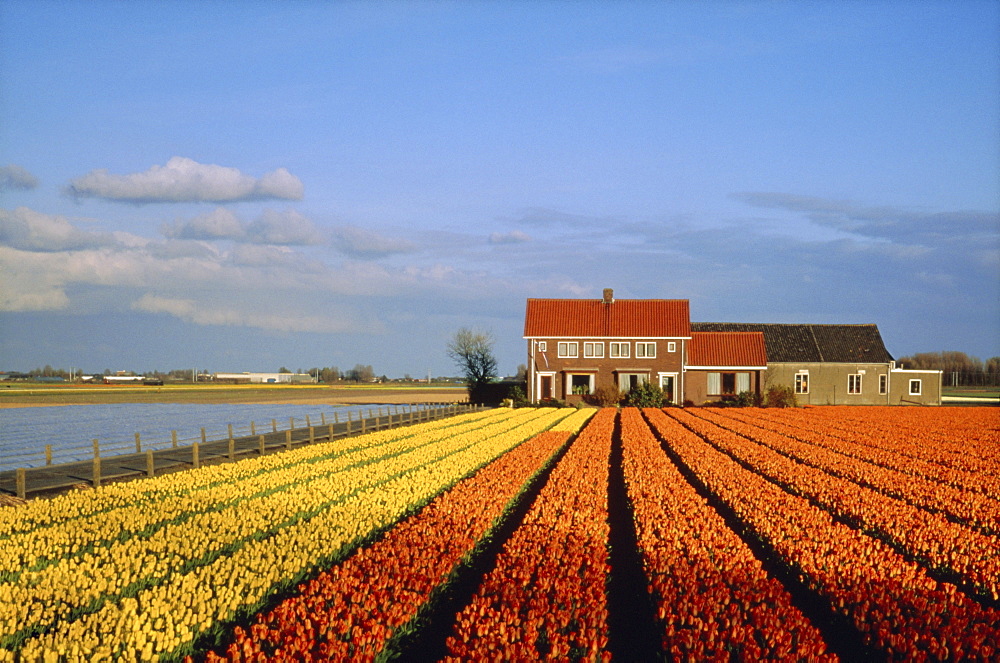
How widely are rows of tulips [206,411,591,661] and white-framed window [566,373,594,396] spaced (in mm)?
49504

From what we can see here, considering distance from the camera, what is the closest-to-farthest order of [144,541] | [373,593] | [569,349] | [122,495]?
[373,593]
[144,541]
[122,495]
[569,349]

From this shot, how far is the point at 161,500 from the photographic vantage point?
56.3 ft

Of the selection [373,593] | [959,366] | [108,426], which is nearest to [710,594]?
[373,593]

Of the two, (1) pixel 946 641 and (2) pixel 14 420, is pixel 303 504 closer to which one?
(1) pixel 946 641

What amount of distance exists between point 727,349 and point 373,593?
200ft

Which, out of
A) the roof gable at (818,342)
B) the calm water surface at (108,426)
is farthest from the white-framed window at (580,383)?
the calm water surface at (108,426)

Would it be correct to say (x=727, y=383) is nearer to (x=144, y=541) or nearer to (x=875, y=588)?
(x=875, y=588)

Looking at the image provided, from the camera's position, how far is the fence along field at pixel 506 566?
812cm

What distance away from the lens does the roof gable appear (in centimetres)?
7000

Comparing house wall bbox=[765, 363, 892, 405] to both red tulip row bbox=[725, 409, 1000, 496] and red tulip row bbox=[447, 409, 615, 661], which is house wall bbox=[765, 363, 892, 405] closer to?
red tulip row bbox=[725, 409, 1000, 496]

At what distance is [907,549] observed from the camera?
12.6 metres

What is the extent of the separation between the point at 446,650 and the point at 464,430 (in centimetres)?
2674

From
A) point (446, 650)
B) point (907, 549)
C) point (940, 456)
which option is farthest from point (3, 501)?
point (940, 456)

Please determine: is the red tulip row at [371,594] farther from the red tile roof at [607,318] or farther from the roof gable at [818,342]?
the roof gable at [818,342]
